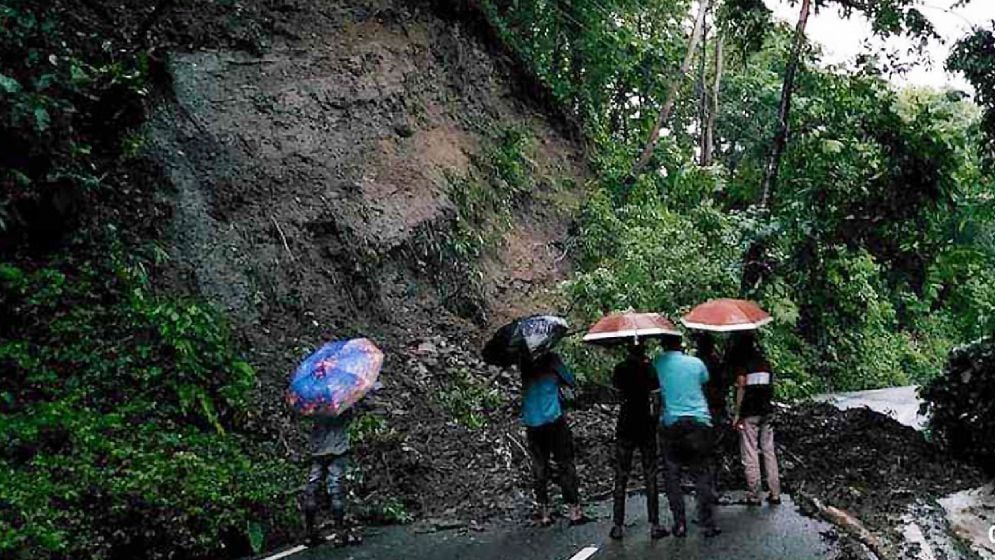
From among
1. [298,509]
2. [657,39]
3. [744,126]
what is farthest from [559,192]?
[744,126]

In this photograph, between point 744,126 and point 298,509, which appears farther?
point 744,126

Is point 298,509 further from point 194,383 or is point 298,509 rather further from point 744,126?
point 744,126

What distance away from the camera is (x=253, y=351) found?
44.2ft

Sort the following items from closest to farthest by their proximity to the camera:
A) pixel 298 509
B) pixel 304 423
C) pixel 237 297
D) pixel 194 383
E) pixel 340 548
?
1. pixel 340 548
2. pixel 298 509
3. pixel 194 383
4. pixel 304 423
5. pixel 237 297

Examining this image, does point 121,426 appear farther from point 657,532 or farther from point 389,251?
point 389,251

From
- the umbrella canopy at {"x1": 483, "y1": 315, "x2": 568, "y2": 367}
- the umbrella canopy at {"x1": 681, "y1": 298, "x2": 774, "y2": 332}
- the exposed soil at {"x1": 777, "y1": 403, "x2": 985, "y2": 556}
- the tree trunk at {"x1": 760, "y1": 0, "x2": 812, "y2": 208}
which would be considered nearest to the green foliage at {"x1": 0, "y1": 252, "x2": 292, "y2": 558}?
the umbrella canopy at {"x1": 483, "y1": 315, "x2": 568, "y2": 367}

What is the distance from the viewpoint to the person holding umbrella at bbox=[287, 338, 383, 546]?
348 inches

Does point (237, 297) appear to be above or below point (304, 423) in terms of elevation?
above

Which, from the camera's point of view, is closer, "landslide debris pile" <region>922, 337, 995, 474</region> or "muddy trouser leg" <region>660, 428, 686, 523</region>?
"muddy trouser leg" <region>660, 428, 686, 523</region>

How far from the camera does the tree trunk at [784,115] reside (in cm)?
1535

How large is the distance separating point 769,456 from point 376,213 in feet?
30.6

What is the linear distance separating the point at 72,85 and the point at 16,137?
5.14 feet

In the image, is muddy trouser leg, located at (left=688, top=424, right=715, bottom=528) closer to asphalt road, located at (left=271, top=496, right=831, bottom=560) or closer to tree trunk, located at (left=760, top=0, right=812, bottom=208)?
asphalt road, located at (left=271, top=496, right=831, bottom=560)

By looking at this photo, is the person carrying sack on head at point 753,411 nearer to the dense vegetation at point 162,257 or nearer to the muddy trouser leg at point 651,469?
the muddy trouser leg at point 651,469
